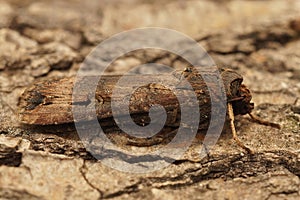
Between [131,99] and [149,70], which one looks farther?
[149,70]

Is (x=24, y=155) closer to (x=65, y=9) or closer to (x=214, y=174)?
(x=214, y=174)

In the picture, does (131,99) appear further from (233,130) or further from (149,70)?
(149,70)

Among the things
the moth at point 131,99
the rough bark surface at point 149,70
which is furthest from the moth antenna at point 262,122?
the moth at point 131,99

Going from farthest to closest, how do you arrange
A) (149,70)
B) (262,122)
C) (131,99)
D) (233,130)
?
(149,70)
(262,122)
(233,130)
(131,99)

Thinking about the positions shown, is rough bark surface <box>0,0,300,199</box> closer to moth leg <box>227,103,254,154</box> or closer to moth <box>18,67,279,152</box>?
moth leg <box>227,103,254,154</box>

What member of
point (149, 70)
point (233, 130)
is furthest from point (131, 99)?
point (149, 70)

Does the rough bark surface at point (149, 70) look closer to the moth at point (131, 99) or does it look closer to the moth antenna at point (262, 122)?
the moth antenna at point (262, 122)

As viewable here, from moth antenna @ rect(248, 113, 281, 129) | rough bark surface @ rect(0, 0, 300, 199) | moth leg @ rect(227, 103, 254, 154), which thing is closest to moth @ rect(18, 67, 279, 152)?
moth leg @ rect(227, 103, 254, 154)

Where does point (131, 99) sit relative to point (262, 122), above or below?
above
